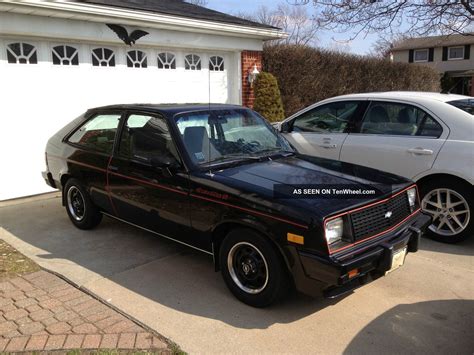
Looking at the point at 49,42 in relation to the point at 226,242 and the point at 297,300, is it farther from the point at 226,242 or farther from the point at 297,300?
the point at 297,300

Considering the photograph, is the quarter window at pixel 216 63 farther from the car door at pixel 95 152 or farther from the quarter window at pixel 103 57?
the car door at pixel 95 152

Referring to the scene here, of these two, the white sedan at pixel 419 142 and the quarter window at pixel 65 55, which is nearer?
the white sedan at pixel 419 142

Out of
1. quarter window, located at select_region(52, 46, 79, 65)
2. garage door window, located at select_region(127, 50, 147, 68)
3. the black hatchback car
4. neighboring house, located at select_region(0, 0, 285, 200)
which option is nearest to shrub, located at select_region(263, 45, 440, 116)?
neighboring house, located at select_region(0, 0, 285, 200)

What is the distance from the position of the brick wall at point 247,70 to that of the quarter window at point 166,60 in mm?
1849

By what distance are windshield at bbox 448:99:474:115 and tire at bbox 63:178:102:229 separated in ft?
14.3

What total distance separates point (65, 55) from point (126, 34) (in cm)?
114

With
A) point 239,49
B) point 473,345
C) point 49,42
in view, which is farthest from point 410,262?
point 239,49

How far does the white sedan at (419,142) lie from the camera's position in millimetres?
4875

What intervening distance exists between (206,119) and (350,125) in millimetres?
2254

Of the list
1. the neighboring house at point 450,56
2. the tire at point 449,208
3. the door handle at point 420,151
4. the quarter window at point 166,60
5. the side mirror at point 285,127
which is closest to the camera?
the tire at point 449,208

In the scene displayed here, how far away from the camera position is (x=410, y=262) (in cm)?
458

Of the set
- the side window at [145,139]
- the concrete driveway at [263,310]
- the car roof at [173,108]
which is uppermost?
the car roof at [173,108]

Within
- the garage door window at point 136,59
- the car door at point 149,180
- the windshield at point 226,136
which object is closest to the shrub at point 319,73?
the garage door window at point 136,59

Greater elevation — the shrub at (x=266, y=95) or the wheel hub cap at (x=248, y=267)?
the shrub at (x=266, y=95)
